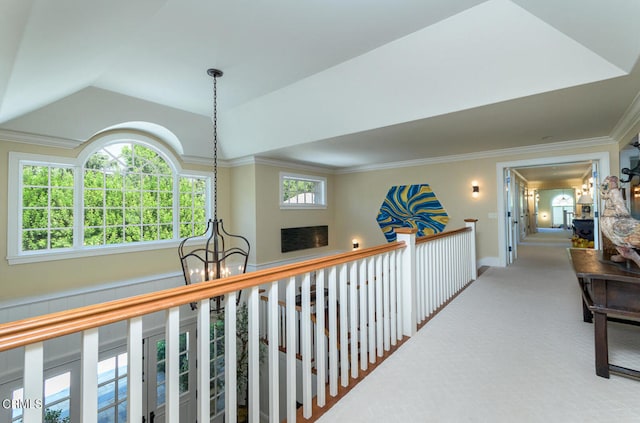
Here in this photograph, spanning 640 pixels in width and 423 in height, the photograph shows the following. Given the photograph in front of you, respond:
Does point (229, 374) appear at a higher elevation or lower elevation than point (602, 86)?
lower

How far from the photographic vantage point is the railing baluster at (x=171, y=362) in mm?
1115

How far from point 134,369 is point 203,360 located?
0.84 feet

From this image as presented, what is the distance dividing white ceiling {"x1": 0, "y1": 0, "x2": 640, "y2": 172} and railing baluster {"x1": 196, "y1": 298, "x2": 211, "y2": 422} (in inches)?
66.9

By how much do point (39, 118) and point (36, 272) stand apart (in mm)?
1973

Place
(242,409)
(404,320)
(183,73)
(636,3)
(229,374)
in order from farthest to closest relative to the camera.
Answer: (242,409)
(183,73)
(404,320)
(636,3)
(229,374)

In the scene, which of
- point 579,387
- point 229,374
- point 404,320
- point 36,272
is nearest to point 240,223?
point 36,272

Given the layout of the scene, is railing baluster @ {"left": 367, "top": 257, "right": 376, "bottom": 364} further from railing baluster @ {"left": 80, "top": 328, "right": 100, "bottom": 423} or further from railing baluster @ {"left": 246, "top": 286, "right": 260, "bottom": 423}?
railing baluster @ {"left": 80, "top": 328, "right": 100, "bottom": 423}

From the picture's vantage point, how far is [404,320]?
8.66 ft

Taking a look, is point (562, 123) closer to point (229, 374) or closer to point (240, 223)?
point (229, 374)

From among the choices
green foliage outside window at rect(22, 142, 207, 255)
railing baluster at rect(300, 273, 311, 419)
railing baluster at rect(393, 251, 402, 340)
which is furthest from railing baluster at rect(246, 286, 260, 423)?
green foliage outside window at rect(22, 142, 207, 255)

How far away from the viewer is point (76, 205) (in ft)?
13.8

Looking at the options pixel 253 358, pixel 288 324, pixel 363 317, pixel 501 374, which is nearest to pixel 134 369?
pixel 253 358

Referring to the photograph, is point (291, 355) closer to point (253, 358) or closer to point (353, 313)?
point (253, 358)

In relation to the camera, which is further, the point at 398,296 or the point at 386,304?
the point at 398,296
